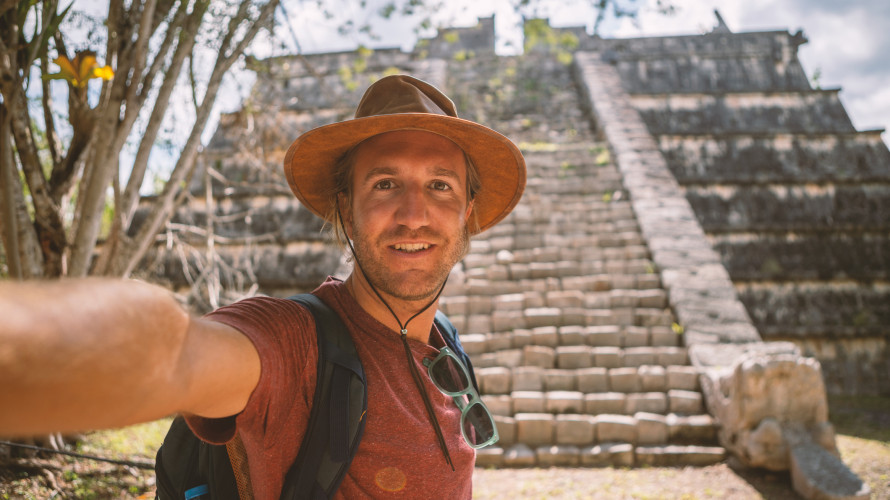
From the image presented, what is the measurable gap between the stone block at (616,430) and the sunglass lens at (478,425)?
9.41 feet

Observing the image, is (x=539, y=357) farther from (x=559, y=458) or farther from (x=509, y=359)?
(x=559, y=458)

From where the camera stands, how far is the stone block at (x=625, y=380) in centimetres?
450

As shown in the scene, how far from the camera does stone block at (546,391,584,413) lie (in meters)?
4.34

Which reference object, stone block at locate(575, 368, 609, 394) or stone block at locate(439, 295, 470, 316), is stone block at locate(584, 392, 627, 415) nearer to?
stone block at locate(575, 368, 609, 394)

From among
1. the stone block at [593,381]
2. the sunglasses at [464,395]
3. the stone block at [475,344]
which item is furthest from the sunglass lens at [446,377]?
the stone block at [475,344]

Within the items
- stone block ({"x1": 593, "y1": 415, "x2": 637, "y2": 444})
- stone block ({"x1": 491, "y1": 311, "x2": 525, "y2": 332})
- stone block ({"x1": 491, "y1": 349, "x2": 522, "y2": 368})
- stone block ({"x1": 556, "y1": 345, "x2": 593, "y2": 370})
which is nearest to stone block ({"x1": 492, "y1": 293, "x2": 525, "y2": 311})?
stone block ({"x1": 491, "y1": 311, "x2": 525, "y2": 332})

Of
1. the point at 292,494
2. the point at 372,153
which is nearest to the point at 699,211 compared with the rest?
the point at 372,153

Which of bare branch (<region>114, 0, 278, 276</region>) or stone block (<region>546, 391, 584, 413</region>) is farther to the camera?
stone block (<region>546, 391, 584, 413</region>)

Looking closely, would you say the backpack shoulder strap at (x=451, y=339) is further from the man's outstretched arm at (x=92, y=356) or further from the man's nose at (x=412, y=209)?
the man's outstretched arm at (x=92, y=356)

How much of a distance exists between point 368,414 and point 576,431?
3289 millimetres

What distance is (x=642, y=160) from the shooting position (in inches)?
300

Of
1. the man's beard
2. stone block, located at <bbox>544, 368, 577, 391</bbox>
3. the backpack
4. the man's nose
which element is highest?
the man's nose

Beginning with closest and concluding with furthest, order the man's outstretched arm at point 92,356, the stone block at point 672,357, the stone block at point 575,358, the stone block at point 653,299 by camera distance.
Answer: the man's outstretched arm at point 92,356 < the stone block at point 672,357 < the stone block at point 575,358 < the stone block at point 653,299

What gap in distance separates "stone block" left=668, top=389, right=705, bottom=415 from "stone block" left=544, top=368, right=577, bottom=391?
78cm
